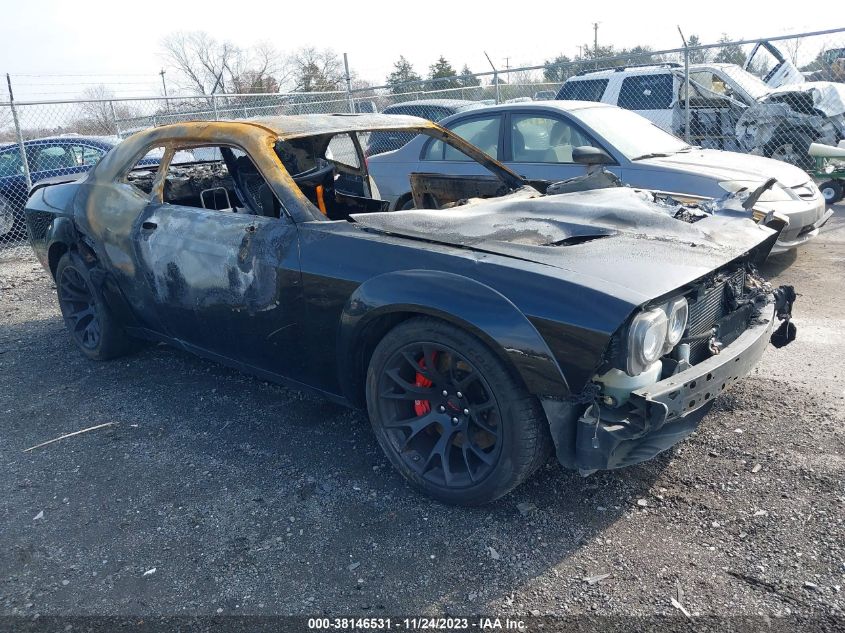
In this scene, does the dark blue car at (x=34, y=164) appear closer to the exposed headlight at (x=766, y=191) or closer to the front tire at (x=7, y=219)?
the front tire at (x=7, y=219)

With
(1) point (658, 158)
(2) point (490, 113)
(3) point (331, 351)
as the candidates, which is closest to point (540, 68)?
(2) point (490, 113)

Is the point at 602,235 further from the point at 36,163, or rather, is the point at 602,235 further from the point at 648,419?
the point at 36,163

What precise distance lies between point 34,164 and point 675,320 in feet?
32.3

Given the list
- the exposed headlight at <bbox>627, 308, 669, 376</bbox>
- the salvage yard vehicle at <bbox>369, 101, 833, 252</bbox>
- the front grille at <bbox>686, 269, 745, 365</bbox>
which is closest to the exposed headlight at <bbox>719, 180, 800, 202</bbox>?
the salvage yard vehicle at <bbox>369, 101, 833, 252</bbox>

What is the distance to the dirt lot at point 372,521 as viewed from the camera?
2.43 meters

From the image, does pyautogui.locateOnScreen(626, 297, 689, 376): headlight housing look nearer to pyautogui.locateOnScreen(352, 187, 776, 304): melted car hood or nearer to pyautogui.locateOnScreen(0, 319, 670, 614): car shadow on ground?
pyautogui.locateOnScreen(352, 187, 776, 304): melted car hood

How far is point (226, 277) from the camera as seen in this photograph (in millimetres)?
3506

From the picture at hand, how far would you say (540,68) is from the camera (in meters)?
10.8

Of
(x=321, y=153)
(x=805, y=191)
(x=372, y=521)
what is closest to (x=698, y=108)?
(x=805, y=191)

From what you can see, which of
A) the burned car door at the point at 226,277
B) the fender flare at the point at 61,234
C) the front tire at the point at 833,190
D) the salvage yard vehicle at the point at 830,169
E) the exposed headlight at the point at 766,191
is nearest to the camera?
the burned car door at the point at 226,277

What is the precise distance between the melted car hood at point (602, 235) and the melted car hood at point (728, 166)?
2.63 m

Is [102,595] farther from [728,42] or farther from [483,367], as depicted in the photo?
[728,42]

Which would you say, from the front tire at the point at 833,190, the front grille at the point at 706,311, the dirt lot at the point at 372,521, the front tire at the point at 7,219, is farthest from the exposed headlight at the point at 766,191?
the front tire at the point at 7,219

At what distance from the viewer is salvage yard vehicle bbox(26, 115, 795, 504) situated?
2.53 metres
